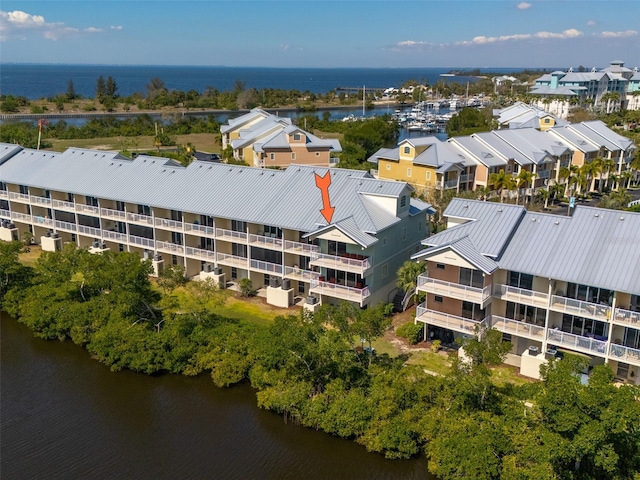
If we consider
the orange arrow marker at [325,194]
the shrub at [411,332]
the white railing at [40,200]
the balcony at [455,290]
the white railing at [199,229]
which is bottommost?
the shrub at [411,332]

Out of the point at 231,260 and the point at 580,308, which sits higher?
the point at 580,308

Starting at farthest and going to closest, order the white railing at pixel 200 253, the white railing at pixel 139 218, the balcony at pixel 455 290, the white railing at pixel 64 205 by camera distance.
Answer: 1. the white railing at pixel 64 205
2. the white railing at pixel 139 218
3. the white railing at pixel 200 253
4. the balcony at pixel 455 290

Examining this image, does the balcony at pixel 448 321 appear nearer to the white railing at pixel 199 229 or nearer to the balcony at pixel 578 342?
the balcony at pixel 578 342

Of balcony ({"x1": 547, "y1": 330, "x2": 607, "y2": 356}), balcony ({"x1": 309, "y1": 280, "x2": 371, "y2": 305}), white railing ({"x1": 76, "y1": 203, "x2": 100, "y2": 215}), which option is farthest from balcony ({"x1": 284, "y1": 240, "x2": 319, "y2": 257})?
white railing ({"x1": 76, "y1": 203, "x2": 100, "y2": 215})

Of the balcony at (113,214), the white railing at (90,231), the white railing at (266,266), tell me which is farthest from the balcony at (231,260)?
the white railing at (90,231)

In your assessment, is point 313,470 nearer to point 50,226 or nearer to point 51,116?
point 50,226

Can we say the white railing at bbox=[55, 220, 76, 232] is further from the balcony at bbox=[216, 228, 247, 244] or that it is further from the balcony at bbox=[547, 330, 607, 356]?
the balcony at bbox=[547, 330, 607, 356]

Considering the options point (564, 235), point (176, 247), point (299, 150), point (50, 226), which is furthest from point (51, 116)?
point (564, 235)

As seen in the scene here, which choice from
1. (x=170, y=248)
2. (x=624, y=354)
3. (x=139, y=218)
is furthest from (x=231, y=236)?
(x=624, y=354)

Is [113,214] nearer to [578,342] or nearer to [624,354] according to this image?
[578,342]
